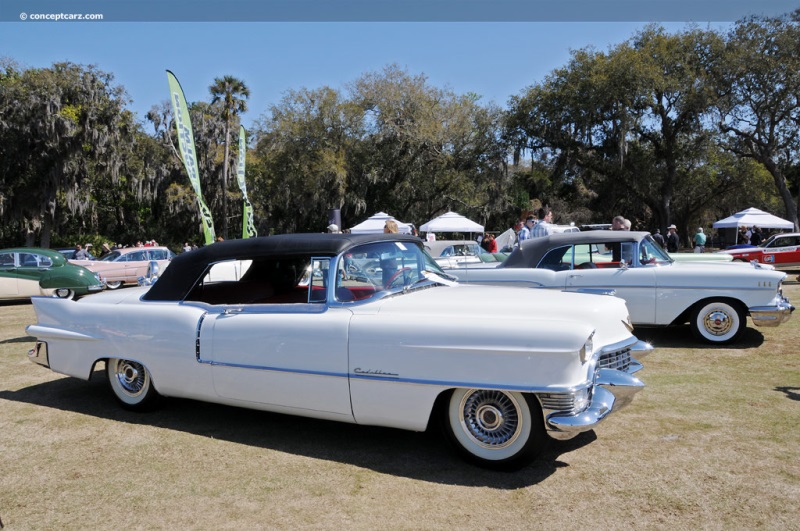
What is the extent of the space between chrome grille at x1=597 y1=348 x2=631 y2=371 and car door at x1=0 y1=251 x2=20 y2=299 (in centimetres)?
1577

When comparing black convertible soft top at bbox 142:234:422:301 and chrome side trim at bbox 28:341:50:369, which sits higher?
black convertible soft top at bbox 142:234:422:301

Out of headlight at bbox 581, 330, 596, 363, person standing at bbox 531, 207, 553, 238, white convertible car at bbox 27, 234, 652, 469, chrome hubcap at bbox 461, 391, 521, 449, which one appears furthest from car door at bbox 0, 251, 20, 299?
headlight at bbox 581, 330, 596, 363

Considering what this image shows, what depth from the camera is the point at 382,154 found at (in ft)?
122

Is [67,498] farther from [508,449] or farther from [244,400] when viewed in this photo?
[508,449]

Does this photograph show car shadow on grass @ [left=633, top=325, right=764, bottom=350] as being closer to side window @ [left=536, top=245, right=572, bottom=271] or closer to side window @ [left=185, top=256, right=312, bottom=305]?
side window @ [left=536, top=245, right=572, bottom=271]

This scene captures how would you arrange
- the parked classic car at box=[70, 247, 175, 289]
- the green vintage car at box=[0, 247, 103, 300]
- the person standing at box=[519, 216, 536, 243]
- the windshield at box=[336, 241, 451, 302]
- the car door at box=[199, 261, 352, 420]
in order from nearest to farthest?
the car door at box=[199, 261, 352, 420]
the windshield at box=[336, 241, 451, 302]
the person standing at box=[519, 216, 536, 243]
the green vintage car at box=[0, 247, 103, 300]
the parked classic car at box=[70, 247, 175, 289]

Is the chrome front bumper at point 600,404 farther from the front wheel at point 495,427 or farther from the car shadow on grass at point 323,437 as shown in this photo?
the car shadow on grass at point 323,437

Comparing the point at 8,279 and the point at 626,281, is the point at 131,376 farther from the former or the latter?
the point at 8,279

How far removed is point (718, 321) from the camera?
766 cm

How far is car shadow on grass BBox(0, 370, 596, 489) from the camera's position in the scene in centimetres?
382

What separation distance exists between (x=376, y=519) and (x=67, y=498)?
75.0 inches

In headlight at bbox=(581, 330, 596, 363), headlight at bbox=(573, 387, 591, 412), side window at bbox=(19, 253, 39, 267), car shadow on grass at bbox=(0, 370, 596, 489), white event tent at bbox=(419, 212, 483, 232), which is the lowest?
car shadow on grass at bbox=(0, 370, 596, 489)

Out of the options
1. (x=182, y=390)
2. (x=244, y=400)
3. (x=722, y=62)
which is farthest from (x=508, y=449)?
(x=722, y=62)

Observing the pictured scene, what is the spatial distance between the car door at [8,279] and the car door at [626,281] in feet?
46.1
